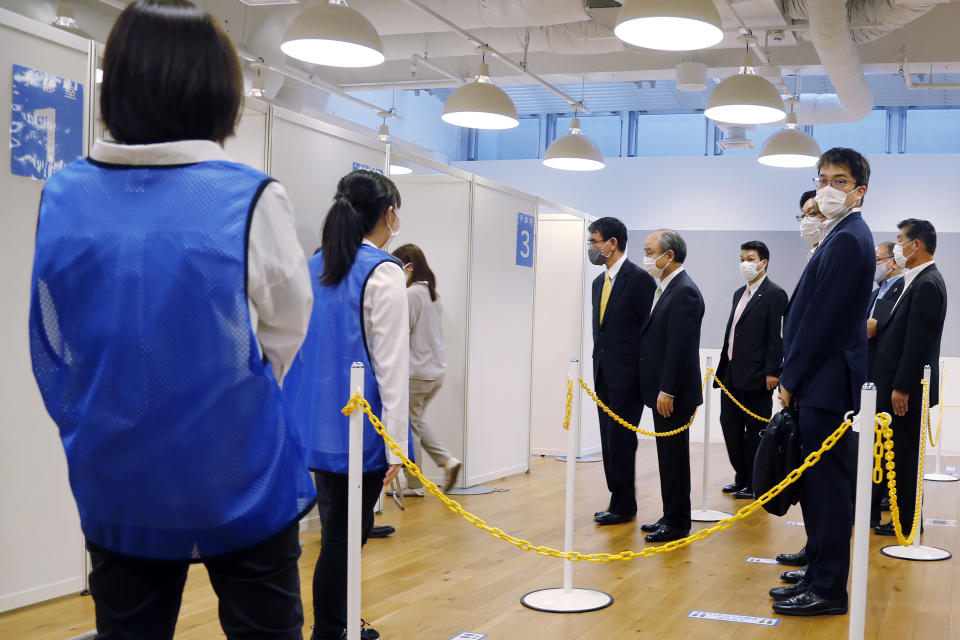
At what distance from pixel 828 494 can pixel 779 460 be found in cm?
21

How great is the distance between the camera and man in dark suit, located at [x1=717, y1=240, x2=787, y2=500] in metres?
6.48

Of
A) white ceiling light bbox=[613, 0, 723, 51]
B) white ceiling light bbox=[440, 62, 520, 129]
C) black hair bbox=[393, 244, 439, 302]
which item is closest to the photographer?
white ceiling light bbox=[613, 0, 723, 51]

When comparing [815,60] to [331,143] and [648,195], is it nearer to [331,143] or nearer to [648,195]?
[648,195]

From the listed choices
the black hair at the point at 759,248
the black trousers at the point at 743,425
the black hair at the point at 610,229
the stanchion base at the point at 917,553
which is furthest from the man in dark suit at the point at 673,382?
the black hair at the point at 759,248

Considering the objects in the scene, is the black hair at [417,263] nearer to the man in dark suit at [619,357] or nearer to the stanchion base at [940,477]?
the man in dark suit at [619,357]

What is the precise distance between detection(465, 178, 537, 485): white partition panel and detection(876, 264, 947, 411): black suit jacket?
265 centimetres

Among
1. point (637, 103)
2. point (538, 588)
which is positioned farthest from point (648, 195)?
point (538, 588)

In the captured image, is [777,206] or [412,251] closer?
[412,251]

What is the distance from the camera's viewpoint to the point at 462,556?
4.62 meters

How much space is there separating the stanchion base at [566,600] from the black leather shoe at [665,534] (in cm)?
109

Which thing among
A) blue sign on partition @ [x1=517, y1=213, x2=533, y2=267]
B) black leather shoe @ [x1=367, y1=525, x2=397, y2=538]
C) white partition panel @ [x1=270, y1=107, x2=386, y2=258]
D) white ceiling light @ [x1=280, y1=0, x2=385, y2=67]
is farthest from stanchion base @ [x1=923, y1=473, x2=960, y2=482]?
white ceiling light @ [x1=280, y1=0, x2=385, y2=67]

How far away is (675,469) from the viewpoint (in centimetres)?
502

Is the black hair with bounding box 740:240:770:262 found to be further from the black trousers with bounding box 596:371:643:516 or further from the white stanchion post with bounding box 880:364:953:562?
the black trousers with bounding box 596:371:643:516

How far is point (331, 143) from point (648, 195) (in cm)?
708
